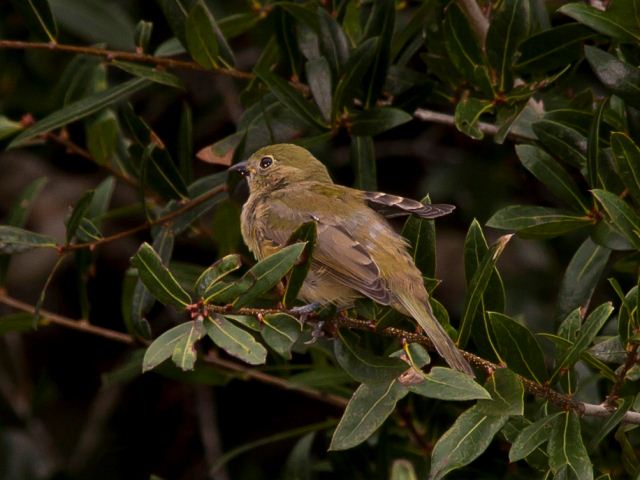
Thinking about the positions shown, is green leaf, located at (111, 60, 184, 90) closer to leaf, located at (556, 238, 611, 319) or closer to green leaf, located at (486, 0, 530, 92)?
green leaf, located at (486, 0, 530, 92)

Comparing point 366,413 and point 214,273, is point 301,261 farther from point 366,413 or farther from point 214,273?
point 366,413

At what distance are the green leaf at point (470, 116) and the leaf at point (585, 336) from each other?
3.05 ft

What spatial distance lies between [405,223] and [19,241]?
1464mm

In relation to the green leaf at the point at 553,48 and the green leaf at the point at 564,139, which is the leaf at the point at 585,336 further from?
the green leaf at the point at 553,48

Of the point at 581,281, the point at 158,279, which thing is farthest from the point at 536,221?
the point at 158,279

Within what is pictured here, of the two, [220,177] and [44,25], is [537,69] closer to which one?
[220,177]

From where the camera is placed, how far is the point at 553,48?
4109 mm

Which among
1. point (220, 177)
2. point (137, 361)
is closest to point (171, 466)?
point (137, 361)

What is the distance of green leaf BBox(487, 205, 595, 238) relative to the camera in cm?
380

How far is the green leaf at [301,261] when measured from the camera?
3295 mm

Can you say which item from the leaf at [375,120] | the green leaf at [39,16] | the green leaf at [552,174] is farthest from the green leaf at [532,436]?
the green leaf at [39,16]

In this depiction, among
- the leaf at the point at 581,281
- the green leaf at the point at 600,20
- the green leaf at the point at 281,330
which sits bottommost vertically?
the leaf at the point at 581,281

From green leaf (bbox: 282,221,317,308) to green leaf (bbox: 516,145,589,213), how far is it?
1.01 meters

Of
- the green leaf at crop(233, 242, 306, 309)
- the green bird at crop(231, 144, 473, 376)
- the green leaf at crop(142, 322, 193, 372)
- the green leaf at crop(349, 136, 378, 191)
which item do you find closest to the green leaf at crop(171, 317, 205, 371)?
the green leaf at crop(142, 322, 193, 372)
